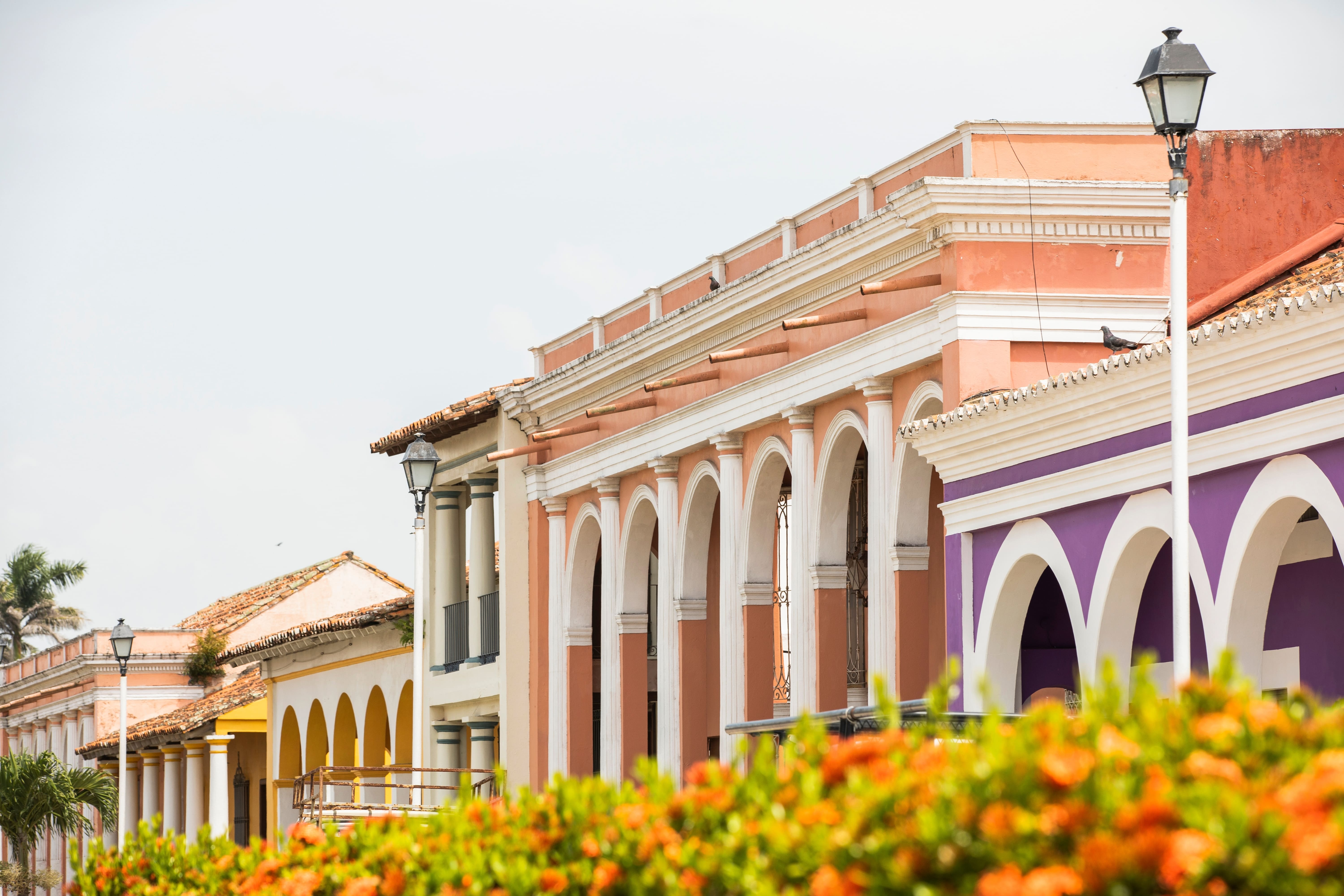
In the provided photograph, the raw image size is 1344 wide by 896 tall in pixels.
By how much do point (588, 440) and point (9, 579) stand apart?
53320mm

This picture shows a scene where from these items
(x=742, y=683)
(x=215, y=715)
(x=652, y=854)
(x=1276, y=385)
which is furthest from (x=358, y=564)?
(x=652, y=854)

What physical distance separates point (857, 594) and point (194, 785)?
23.2 m

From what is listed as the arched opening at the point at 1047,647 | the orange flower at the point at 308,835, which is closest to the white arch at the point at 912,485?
the arched opening at the point at 1047,647

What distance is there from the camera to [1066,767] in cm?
369

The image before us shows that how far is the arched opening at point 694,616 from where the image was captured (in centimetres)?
2209

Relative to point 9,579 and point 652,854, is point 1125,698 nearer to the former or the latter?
point 652,854

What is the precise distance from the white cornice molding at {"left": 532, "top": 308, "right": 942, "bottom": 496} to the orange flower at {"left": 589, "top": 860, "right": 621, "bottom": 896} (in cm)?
1196

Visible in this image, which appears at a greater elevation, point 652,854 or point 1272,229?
point 1272,229

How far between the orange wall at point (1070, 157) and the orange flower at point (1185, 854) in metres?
13.7

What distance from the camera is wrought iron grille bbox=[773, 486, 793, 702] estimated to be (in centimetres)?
2102

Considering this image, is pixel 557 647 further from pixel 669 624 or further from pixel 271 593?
pixel 271 593

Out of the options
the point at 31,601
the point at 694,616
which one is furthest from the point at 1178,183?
the point at 31,601

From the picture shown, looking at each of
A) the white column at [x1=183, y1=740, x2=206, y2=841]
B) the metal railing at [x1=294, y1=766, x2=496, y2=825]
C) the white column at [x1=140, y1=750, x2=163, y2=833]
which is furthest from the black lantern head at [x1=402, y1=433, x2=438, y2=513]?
the white column at [x1=140, y1=750, x2=163, y2=833]

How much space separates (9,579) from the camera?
7231cm
